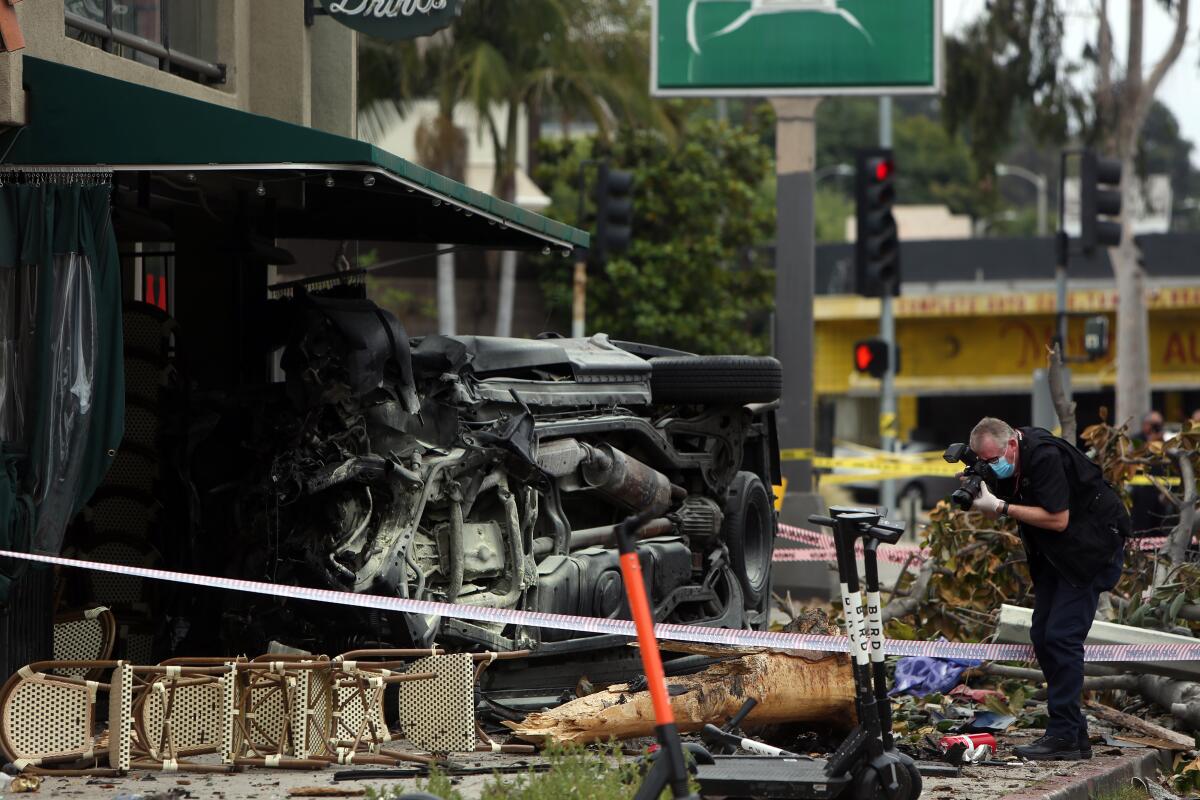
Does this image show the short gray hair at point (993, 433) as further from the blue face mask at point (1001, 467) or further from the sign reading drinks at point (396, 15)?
the sign reading drinks at point (396, 15)

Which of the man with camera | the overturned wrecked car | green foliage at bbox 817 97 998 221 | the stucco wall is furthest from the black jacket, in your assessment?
green foliage at bbox 817 97 998 221

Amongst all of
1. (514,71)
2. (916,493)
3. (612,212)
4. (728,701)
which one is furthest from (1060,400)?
(514,71)

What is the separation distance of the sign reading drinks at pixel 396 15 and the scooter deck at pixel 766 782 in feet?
18.3

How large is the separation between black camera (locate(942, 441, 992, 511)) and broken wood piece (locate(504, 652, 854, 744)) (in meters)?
1.15

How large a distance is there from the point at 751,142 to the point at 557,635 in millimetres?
23950

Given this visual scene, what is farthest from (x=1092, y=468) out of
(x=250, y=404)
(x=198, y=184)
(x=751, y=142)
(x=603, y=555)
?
(x=751, y=142)

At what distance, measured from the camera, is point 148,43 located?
35.8 ft

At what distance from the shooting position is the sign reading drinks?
1081cm

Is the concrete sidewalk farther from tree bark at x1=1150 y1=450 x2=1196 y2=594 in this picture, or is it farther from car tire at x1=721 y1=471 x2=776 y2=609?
car tire at x1=721 y1=471 x2=776 y2=609

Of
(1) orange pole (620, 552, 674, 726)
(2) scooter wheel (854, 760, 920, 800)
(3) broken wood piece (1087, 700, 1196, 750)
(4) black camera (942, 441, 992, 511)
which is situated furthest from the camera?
(3) broken wood piece (1087, 700, 1196, 750)

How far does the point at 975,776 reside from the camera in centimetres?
819

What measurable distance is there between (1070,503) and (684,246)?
22.8 meters

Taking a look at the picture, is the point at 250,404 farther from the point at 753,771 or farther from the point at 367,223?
the point at 753,771

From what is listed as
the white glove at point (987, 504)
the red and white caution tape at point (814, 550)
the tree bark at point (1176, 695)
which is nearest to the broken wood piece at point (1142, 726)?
the tree bark at point (1176, 695)
